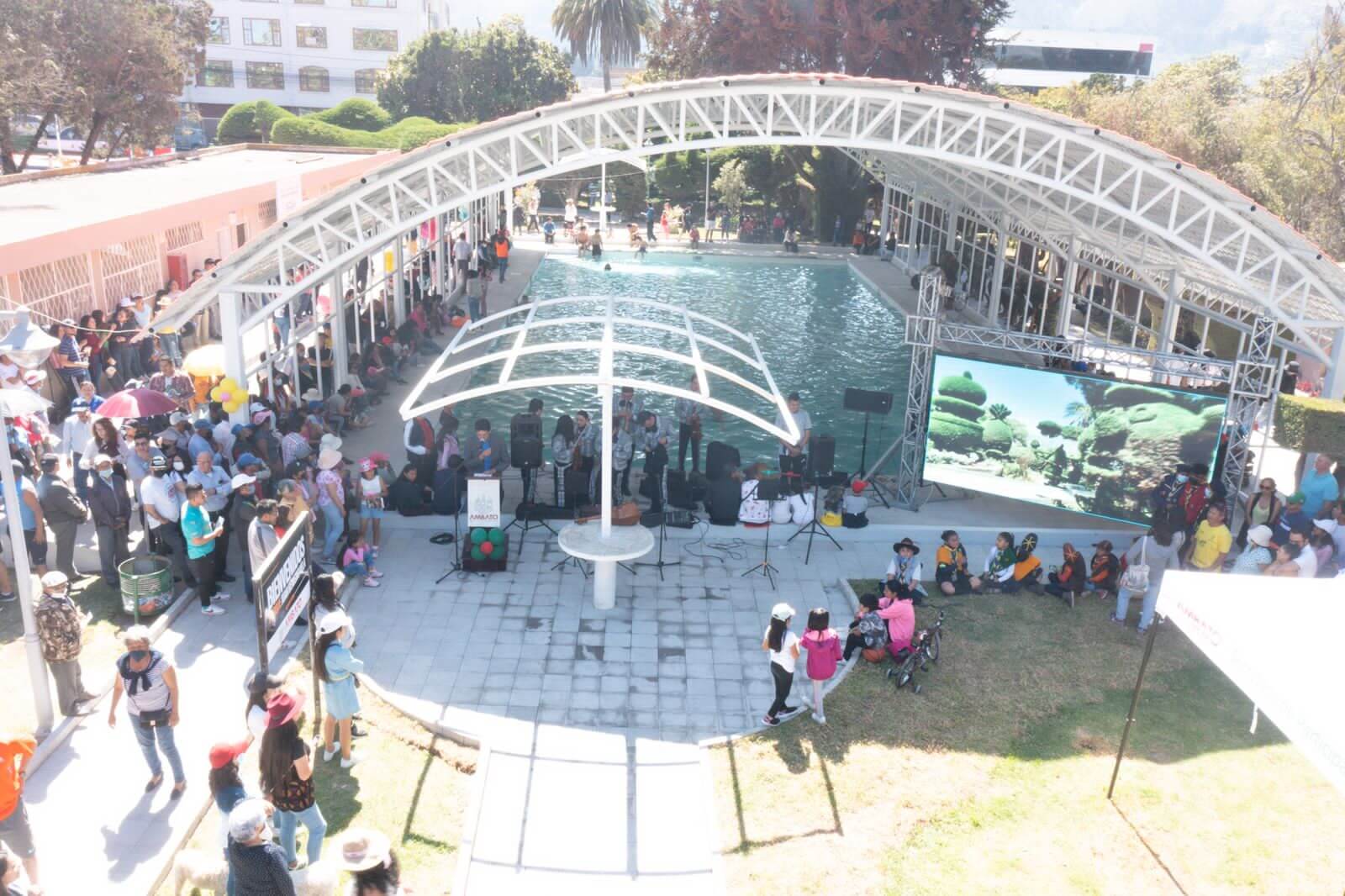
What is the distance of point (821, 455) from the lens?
15.1 meters

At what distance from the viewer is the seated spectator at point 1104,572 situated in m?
12.5

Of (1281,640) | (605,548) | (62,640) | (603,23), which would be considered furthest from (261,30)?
(1281,640)

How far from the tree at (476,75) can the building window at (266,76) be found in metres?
22.7

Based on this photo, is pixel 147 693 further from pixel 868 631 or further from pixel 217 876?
pixel 868 631

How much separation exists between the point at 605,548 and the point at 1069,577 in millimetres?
5639

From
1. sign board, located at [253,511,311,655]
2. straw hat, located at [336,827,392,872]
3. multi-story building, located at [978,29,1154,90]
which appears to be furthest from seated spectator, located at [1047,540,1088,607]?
multi-story building, located at [978,29,1154,90]

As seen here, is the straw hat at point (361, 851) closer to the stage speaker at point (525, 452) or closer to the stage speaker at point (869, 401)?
the stage speaker at point (525, 452)

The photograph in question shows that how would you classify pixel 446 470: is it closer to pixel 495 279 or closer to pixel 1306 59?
pixel 495 279

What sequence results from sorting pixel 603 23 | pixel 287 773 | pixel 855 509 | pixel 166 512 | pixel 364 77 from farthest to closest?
1. pixel 364 77
2. pixel 603 23
3. pixel 855 509
4. pixel 166 512
5. pixel 287 773

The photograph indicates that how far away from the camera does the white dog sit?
21.5 ft

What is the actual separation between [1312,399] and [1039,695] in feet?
21.9

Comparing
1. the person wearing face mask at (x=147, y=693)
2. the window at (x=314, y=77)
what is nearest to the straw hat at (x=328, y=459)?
the person wearing face mask at (x=147, y=693)

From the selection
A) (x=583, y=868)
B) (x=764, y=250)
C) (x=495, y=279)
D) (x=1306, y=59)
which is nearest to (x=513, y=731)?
(x=583, y=868)

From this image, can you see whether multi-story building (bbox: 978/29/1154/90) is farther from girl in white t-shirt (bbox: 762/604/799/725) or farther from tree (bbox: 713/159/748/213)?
girl in white t-shirt (bbox: 762/604/799/725)
